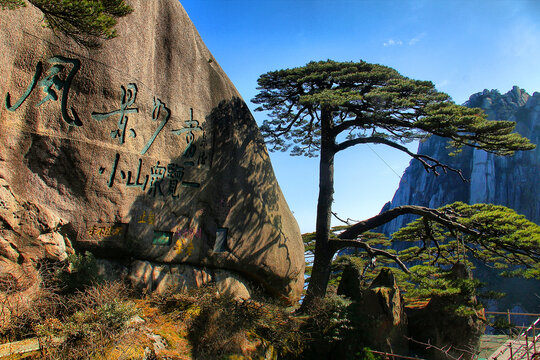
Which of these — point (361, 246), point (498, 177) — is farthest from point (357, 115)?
point (498, 177)

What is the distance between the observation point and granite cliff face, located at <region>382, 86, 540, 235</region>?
4416 cm

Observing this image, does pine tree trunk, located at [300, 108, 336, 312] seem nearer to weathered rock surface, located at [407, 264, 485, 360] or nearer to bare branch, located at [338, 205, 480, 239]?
bare branch, located at [338, 205, 480, 239]

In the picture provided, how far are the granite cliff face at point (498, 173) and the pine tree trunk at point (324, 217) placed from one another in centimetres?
3555

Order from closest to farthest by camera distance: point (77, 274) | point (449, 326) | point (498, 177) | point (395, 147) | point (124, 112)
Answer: point (77, 274), point (124, 112), point (449, 326), point (395, 147), point (498, 177)

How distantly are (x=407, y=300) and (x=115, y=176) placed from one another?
859 cm

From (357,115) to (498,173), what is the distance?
47.3m

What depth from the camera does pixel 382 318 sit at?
6977mm

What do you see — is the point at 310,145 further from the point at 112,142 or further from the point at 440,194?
the point at 440,194

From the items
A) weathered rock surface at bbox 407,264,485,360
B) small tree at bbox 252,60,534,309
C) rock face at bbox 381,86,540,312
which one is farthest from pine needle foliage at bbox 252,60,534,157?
rock face at bbox 381,86,540,312

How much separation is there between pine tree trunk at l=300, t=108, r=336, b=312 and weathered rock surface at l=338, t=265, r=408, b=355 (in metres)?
1.66

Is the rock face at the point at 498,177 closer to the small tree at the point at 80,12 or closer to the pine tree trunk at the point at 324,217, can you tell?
the pine tree trunk at the point at 324,217

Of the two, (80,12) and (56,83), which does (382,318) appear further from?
(56,83)

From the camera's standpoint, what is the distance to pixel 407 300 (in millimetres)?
9844

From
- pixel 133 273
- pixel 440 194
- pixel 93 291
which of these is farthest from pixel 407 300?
pixel 440 194
